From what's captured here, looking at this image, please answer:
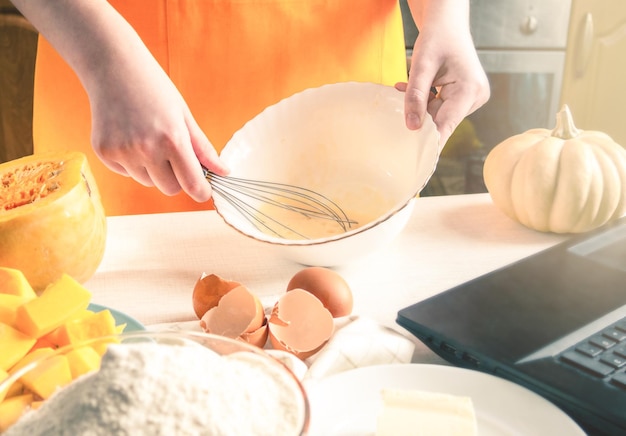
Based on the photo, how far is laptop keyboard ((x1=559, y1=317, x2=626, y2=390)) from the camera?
1.79 feet

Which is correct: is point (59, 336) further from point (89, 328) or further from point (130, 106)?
point (130, 106)

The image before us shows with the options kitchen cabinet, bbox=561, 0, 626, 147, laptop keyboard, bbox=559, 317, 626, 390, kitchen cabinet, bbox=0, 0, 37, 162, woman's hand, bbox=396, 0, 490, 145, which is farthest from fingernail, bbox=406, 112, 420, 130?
kitchen cabinet, bbox=561, 0, 626, 147

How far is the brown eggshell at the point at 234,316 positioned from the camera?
2.24 ft

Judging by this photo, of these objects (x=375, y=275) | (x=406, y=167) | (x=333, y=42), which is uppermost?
(x=333, y=42)

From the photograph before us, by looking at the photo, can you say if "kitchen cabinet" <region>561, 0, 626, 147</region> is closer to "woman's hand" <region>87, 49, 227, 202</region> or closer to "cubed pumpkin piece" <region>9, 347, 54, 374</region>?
"woman's hand" <region>87, 49, 227, 202</region>

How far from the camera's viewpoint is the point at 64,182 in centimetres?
82

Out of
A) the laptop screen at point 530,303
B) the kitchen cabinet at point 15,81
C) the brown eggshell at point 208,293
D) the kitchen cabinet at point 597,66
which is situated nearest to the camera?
the laptop screen at point 530,303

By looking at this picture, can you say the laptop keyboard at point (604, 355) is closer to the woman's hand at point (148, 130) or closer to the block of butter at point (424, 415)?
the block of butter at point (424, 415)

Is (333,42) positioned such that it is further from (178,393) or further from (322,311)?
(178,393)

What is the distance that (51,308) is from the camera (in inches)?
23.0

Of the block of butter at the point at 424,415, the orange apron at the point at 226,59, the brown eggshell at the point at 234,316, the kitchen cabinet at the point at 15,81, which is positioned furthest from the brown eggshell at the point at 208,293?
the kitchen cabinet at the point at 15,81

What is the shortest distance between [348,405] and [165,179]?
39 centimetres

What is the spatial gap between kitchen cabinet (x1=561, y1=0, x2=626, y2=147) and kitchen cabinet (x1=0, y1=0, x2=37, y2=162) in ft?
5.74

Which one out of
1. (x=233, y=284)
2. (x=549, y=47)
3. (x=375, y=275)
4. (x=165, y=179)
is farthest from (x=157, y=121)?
(x=549, y=47)
